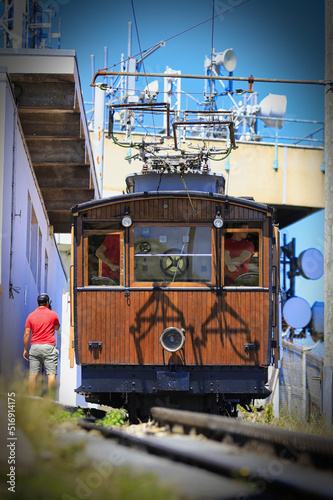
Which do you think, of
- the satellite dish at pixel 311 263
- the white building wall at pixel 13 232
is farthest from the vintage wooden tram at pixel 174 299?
the satellite dish at pixel 311 263

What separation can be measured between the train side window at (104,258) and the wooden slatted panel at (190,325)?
298 millimetres

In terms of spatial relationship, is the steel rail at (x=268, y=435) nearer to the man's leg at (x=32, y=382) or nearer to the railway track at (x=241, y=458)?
the railway track at (x=241, y=458)

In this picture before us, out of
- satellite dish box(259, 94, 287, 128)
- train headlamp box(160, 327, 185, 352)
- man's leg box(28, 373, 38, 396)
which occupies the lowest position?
man's leg box(28, 373, 38, 396)

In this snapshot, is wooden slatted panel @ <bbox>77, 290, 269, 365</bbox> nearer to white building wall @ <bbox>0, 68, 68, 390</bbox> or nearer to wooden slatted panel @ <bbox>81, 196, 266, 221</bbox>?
wooden slatted panel @ <bbox>81, 196, 266, 221</bbox>

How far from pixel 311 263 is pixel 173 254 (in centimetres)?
1913

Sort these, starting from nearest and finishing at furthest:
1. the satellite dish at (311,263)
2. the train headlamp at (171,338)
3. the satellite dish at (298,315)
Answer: the train headlamp at (171,338) → the satellite dish at (298,315) → the satellite dish at (311,263)

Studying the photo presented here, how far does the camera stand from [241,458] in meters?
4.66

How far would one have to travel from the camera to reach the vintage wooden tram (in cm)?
1010

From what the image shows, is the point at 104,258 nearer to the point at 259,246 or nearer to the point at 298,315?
the point at 259,246

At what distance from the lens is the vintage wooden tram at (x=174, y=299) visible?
398 inches

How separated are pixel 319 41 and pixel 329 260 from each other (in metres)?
5.24

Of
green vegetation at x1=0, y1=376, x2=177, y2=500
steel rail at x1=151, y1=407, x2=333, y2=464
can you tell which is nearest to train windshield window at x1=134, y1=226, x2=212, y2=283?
steel rail at x1=151, y1=407, x2=333, y2=464

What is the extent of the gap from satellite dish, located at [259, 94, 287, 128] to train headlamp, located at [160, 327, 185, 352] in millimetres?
21141

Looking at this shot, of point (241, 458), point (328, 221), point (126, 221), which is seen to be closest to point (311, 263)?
point (328, 221)
